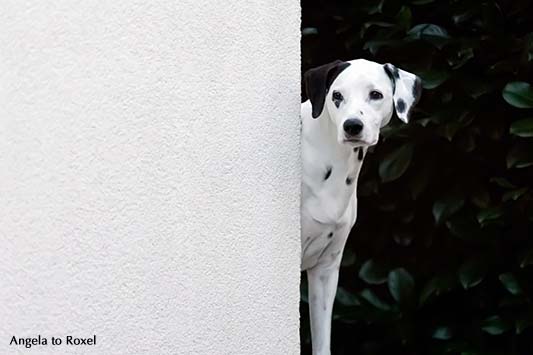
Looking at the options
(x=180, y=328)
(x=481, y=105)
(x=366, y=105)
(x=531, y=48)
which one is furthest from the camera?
(x=481, y=105)

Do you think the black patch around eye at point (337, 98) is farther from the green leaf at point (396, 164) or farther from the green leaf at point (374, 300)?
the green leaf at point (374, 300)

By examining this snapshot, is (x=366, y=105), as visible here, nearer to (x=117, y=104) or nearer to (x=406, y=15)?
(x=117, y=104)

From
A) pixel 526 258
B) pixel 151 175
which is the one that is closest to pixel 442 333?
pixel 526 258

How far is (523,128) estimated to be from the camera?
143 inches

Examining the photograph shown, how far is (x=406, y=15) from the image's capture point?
12.8ft

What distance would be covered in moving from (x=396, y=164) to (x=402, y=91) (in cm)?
106

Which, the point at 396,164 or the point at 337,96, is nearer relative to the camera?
the point at 337,96

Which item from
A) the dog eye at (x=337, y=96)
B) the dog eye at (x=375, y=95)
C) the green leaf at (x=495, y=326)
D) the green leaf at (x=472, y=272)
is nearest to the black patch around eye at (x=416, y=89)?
the dog eye at (x=375, y=95)

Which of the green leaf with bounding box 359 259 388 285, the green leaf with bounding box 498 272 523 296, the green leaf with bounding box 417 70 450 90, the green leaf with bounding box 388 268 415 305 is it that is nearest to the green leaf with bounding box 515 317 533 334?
the green leaf with bounding box 498 272 523 296

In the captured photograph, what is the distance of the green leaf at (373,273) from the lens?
4.13 m

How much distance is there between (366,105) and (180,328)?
0.82m

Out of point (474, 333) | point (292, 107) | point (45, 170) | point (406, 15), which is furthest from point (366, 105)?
point (474, 333)

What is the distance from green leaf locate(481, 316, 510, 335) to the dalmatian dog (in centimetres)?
101

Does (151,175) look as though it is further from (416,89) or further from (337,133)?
(416,89)
